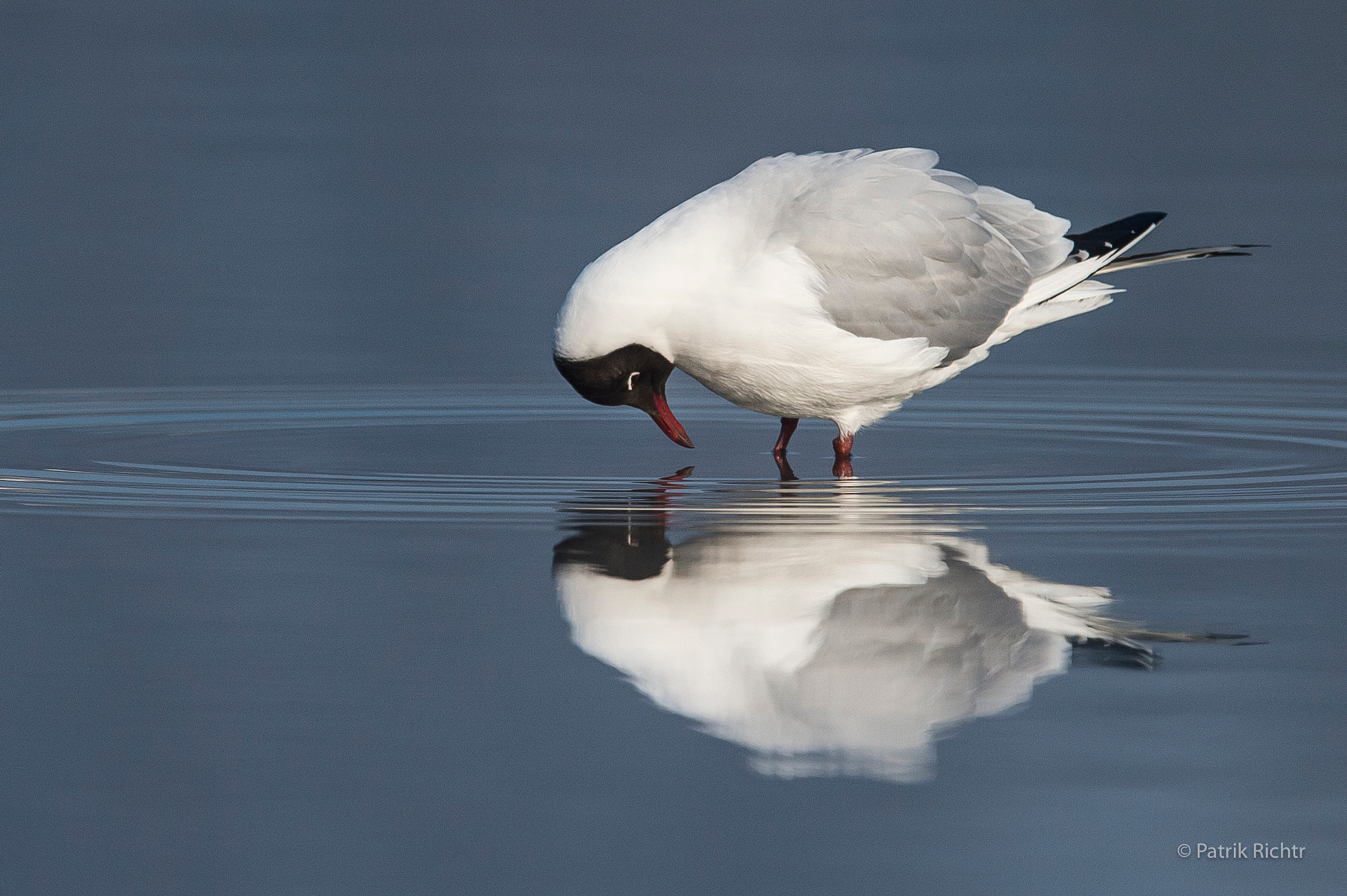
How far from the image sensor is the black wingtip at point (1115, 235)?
28.8ft

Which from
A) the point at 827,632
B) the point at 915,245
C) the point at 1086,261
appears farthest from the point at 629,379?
the point at 827,632

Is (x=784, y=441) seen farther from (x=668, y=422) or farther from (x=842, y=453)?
(x=668, y=422)

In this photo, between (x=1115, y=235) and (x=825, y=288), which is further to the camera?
(x=1115, y=235)

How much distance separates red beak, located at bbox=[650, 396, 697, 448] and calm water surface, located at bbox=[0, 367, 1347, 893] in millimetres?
114

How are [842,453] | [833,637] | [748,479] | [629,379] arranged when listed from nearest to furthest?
[833,637], [748,479], [629,379], [842,453]

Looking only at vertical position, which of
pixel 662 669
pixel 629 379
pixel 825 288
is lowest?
pixel 662 669

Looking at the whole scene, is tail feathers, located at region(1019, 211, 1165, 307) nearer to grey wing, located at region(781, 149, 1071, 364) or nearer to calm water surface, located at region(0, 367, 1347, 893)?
grey wing, located at region(781, 149, 1071, 364)

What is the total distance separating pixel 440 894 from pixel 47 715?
52.9 inches

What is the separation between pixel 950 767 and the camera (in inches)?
166

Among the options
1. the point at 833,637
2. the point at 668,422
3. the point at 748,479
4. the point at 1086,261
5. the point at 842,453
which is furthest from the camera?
the point at 1086,261

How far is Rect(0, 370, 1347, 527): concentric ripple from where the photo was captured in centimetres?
691

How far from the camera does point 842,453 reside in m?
8.40

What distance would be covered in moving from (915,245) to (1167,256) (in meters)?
1.15

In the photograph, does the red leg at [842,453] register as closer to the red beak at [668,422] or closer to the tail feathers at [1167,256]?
the red beak at [668,422]
